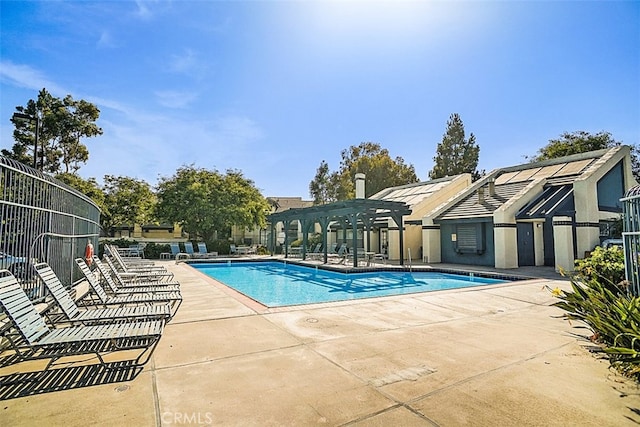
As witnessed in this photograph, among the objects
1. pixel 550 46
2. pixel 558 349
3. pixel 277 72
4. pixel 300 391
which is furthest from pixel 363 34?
pixel 300 391

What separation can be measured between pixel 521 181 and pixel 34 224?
21694mm

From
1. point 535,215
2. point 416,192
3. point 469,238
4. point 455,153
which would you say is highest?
point 455,153

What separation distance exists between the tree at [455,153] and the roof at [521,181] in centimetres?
2470

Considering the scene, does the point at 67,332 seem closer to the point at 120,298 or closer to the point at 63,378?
the point at 63,378

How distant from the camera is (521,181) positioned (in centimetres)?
1959

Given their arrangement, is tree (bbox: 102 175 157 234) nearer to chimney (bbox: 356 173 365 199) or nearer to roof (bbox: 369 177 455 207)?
chimney (bbox: 356 173 365 199)

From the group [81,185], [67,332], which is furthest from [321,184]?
[67,332]

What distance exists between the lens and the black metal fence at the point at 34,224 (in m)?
5.27

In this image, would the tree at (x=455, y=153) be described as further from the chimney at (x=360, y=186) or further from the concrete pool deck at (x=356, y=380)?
the concrete pool deck at (x=356, y=380)

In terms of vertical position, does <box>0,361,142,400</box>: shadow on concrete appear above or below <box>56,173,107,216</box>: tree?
below

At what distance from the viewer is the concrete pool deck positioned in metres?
2.88

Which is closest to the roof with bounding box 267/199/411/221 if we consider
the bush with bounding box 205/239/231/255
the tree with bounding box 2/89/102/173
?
the bush with bounding box 205/239/231/255

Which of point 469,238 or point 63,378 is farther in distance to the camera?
point 469,238

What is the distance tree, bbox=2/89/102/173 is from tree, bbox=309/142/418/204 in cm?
2759
